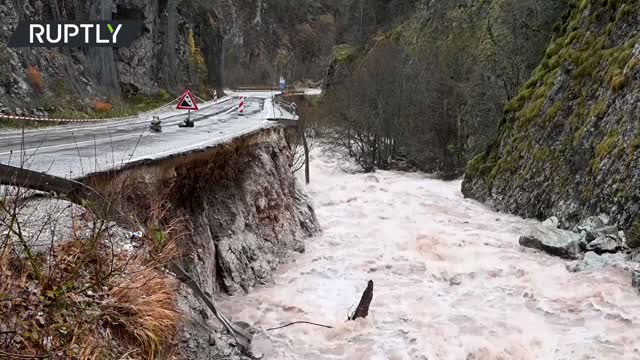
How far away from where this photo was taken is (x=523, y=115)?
2017cm

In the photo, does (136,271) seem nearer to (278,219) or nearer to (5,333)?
(5,333)

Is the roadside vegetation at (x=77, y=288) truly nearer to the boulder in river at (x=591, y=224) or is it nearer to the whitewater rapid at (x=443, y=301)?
the whitewater rapid at (x=443, y=301)

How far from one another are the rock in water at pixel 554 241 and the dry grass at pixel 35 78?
1866 centimetres

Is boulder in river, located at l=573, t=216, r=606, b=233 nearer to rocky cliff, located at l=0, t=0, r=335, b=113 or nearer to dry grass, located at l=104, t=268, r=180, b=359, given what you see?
dry grass, located at l=104, t=268, r=180, b=359

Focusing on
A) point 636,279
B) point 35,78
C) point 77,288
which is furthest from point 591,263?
point 35,78

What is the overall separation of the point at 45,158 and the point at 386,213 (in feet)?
42.5

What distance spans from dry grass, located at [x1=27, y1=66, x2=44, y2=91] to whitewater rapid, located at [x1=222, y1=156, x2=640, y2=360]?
1337cm

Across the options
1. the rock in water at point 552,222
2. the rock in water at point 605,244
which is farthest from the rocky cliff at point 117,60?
the rock in water at point 605,244

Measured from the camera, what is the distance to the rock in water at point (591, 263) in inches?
435

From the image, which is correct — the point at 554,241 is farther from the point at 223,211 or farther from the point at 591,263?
the point at 223,211

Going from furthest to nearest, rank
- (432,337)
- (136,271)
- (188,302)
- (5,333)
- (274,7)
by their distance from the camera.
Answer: (274,7) → (432,337) → (188,302) → (136,271) → (5,333)

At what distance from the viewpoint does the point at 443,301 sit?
1024cm

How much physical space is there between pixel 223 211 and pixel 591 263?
7.61 metres

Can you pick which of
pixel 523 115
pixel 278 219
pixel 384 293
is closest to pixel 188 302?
pixel 384 293
